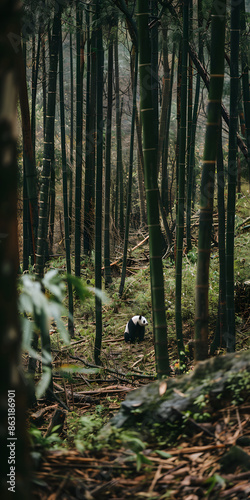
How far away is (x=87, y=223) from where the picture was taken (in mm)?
6379

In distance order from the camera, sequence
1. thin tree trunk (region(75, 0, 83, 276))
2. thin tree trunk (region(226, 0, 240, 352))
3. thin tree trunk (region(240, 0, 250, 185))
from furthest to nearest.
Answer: thin tree trunk (region(75, 0, 83, 276)) → thin tree trunk (region(240, 0, 250, 185)) → thin tree trunk (region(226, 0, 240, 352))

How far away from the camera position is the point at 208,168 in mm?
1854

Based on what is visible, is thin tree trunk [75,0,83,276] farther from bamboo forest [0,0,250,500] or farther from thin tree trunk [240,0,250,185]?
thin tree trunk [240,0,250,185]

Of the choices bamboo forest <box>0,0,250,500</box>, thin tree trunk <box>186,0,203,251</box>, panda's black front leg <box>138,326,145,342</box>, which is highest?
thin tree trunk <box>186,0,203,251</box>

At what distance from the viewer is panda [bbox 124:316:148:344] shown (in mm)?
4312

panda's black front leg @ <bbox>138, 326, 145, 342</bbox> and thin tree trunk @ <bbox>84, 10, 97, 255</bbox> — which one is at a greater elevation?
thin tree trunk @ <bbox>84, 10, 97, 255</bbox>

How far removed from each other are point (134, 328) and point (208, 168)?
9.06 ft

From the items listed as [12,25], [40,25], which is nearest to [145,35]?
[12,25]

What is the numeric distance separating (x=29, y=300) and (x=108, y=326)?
3730mm

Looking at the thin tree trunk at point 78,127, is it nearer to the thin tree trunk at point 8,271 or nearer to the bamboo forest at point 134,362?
the bamboo forest at point 134,362

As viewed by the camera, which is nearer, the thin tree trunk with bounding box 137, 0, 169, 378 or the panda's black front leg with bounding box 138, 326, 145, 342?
the thin tree trunk with bounding box 137, 0, 169, 378

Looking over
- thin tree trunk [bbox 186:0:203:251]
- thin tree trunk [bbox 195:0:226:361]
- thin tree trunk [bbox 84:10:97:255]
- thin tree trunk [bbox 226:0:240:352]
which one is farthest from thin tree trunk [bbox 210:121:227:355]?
thin tree trunk [bbox 84:10:97:255]

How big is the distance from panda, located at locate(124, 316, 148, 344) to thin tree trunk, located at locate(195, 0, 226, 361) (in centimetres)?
246

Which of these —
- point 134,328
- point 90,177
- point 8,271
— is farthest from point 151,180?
point 90,177
